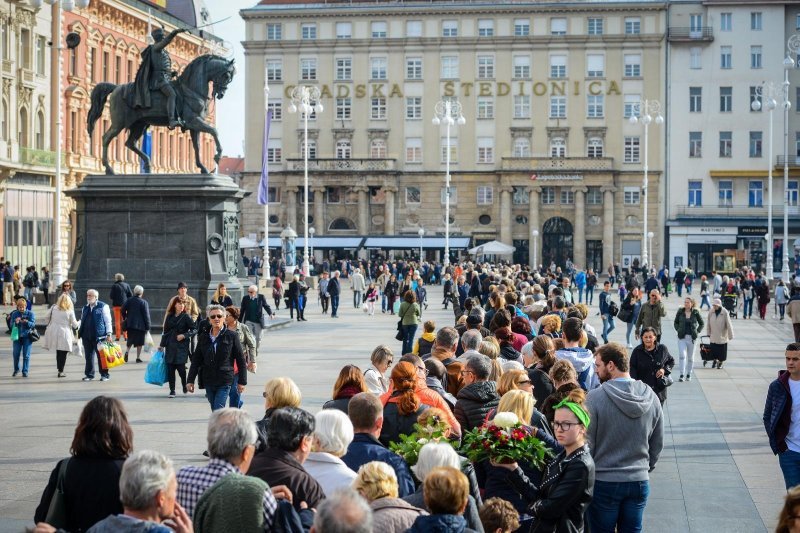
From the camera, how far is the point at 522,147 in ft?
303

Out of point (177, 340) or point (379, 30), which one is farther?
point (379, 30)

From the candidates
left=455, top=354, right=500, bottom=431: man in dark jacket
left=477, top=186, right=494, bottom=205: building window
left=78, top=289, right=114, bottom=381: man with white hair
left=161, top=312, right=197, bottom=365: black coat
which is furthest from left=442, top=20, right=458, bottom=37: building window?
left=455, top=354, right=500, bottom=431: man in dark jacket

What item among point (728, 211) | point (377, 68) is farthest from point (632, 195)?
point (377, 68)

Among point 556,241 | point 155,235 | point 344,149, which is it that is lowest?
point 155,235

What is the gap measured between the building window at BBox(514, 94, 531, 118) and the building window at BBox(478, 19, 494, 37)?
16.2 ft

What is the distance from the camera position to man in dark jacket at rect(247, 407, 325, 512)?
23.3 feet

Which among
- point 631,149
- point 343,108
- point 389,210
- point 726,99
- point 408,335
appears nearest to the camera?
point 408,335

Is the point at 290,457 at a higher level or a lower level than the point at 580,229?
lower

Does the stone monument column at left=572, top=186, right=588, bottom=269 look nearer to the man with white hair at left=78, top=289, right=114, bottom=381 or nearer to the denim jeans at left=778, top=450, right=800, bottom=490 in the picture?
the man with white hair at left=78, top=289, right=114, bottom=381

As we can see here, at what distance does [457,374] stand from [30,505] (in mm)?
Result: 4072

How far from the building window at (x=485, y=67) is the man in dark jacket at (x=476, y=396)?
83421 millimetres

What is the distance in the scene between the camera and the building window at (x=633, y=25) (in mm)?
91125

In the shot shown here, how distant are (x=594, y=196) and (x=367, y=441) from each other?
275ft

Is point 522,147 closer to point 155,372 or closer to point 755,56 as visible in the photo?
point 755,56
